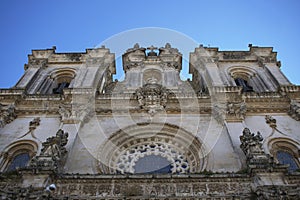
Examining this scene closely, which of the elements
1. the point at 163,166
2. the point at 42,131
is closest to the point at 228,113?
the point at 163,166

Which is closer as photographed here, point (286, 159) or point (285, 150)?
point (286, 159)

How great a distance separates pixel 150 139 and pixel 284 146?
21.6ft

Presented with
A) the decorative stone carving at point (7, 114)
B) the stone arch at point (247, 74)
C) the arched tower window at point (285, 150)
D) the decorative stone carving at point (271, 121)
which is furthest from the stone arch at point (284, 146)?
the decorative stone carving at point (7, 114)

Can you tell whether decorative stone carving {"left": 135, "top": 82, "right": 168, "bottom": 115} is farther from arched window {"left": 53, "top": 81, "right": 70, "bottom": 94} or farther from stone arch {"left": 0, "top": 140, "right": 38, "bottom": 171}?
arched window {"left": 53, "top": 81, "right": 70, "bottom": 94}

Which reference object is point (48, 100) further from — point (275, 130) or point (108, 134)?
point (275, 130)

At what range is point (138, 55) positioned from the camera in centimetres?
2714

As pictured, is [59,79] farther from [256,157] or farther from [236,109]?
[256,157]

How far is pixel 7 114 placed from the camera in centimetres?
1708

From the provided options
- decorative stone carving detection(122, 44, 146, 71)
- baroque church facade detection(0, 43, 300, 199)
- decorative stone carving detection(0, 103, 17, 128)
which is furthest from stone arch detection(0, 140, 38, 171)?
decorative stone carving detection(122, 44, 146, 71)

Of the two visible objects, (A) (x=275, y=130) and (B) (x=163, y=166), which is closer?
(B) (x=163, y=166)

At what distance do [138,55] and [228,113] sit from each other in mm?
12368

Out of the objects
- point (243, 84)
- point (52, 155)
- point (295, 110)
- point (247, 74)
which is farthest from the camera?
point (247, 74)

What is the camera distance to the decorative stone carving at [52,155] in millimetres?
11570

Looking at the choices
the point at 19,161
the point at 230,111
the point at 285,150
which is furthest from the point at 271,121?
the point at 19,161
